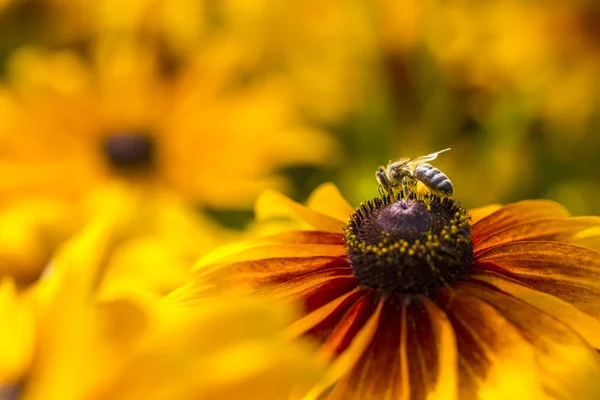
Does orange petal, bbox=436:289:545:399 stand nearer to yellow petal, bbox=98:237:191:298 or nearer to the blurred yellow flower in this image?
yellow petal, bbox=98:237:191:298

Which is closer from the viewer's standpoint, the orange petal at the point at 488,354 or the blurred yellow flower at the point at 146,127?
the orange petal at the point at 488,354

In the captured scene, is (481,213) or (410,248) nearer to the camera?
(410,248)

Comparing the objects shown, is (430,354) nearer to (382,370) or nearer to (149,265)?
(382,370)

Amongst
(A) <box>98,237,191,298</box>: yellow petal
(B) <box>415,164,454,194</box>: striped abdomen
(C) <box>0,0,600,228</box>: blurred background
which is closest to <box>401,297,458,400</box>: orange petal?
(B) <box>415,164,454,194</box>: striped abdomen

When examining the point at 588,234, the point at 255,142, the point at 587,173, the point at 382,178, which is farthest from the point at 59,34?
the point at 588,234

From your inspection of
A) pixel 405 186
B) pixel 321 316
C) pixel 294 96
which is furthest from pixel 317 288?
pixel 294 96

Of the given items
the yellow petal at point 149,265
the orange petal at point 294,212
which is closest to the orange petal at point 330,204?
the orange petal at point 294,212

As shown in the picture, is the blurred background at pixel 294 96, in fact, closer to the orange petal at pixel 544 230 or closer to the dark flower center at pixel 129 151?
the dark flower center at pixel 129 151
